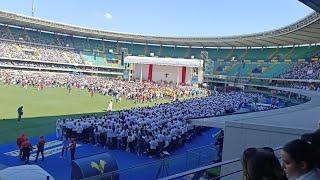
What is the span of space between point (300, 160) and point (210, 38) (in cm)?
7452

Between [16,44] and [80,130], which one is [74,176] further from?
[16,44]

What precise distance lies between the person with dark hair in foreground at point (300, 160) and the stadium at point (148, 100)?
176 mm

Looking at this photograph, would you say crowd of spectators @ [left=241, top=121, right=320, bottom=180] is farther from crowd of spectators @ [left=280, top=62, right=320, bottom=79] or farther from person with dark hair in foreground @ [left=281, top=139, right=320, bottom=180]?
crowd of spectators @ [left=280, top=62, right=320, bottom=79]

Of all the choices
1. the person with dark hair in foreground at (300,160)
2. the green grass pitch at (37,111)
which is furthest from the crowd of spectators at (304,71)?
the person with dark hair in foreground at (300,160)

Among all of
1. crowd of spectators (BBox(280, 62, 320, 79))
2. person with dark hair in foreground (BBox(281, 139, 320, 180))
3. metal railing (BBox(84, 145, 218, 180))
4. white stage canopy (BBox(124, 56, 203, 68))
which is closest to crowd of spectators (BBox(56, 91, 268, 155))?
metal railing (BBox(84, 145, 218, 180))

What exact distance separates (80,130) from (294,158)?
17571mm

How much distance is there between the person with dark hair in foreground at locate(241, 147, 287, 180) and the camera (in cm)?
288

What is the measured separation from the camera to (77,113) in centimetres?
3067

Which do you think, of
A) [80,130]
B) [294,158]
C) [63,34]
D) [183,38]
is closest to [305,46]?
[183,38]

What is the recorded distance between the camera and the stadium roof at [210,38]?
175 ft

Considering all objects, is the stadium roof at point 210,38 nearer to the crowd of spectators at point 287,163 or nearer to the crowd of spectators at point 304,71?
the crowd of spectators at point 304,71

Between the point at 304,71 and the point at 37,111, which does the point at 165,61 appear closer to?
the point at 304,71

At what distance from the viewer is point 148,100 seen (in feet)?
151

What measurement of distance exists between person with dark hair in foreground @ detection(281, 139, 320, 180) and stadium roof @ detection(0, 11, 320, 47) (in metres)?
42.7
